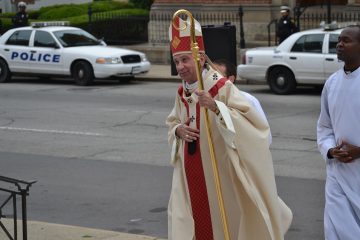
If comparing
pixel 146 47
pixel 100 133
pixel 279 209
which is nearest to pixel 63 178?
pixel 100 133

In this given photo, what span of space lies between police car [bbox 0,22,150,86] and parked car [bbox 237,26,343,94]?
3.64 m

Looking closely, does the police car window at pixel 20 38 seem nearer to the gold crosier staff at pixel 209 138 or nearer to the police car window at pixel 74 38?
the police car window at pixel 74 38

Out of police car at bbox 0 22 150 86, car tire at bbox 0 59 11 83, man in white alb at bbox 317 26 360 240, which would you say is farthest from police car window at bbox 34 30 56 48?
man in white alb at bbox 317 26 360 240

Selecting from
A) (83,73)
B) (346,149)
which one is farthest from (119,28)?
(346,149)

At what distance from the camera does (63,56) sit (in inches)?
902

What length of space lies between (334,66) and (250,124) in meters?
13.8

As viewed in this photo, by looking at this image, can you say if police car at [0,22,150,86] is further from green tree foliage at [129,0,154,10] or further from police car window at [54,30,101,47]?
green tree foliage at [129,0,154,10]

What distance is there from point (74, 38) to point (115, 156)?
457 inches

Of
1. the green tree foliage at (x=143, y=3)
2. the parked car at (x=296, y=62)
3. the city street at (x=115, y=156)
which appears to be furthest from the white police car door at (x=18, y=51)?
the green tree foliage at (x=143, y=3)

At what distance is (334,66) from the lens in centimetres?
1908

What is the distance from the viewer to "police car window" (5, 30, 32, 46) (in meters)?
23.8

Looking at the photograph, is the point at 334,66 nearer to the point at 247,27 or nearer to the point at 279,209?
the point at 247,27

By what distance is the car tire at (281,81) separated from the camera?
19.8 m

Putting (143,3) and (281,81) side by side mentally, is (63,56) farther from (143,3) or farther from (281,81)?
(143,3)
